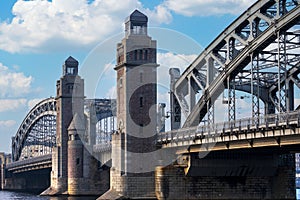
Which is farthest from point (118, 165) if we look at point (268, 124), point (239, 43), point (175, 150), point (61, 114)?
point (61, 114)

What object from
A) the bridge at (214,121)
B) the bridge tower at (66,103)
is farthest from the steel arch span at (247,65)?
the bridge tower at (66,103)

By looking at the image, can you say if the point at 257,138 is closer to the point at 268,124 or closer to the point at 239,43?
the point at 268,124

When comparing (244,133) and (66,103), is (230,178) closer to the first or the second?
(244,133)

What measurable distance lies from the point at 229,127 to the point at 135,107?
2260 centimetres

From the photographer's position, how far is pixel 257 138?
73.2 metres

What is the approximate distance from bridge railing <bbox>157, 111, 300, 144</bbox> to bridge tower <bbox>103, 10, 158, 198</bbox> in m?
3.06

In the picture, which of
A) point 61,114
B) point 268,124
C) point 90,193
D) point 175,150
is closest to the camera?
point 268,124

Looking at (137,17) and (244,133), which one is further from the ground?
(137,17)

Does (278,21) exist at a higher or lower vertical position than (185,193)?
higher

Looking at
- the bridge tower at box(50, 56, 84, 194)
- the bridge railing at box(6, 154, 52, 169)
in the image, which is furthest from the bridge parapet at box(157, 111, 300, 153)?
the bridge railing at box(6, 154, 52, 169)

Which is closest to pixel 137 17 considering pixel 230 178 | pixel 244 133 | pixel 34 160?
pixel 230 178

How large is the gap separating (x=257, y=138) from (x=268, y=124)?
11.1ft

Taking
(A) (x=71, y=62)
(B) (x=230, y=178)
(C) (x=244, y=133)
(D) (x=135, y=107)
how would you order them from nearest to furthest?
1. (C) (x=244, y=133)
2. (B) (x=230, y=178)
3. (D) (x=135, y=107)
4. (A) (x=71, y=62)

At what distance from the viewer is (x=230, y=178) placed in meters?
90.1
